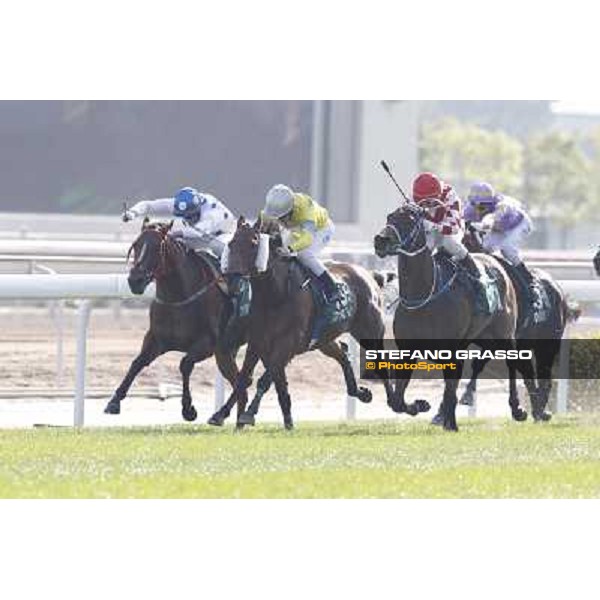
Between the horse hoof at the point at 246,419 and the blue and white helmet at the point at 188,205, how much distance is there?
1.08m

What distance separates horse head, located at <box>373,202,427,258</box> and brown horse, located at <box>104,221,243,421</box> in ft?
3.45

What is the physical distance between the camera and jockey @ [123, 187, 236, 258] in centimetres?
1087

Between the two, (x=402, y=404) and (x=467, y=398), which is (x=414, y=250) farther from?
(x=467, y=398)

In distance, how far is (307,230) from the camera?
420 inches

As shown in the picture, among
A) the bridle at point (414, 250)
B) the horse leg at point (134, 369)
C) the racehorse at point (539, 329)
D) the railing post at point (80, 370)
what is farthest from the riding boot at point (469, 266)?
the railing post at point (80, 370)

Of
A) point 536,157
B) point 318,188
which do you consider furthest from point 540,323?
point 536,157

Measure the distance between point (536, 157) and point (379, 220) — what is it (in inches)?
1117

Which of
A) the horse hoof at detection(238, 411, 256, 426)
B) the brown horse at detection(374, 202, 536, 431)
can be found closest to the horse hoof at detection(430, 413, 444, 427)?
the brown horse at detection(374, 202, 536, 431)

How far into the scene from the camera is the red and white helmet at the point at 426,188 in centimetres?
1041

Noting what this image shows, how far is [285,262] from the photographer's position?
34.9 feet

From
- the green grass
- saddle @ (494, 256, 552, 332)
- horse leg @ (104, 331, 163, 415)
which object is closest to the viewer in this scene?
the green grass

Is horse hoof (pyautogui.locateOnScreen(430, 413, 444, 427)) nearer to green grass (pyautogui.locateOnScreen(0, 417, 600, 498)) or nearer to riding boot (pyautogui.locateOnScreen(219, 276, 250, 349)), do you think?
green grass (pyautogui.locateOnScreen(0, 417, 600, 498))

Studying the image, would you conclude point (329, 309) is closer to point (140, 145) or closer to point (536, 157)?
point (140, 145)

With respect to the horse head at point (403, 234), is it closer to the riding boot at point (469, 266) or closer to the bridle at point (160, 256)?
the riding boot at point (469, 266)
